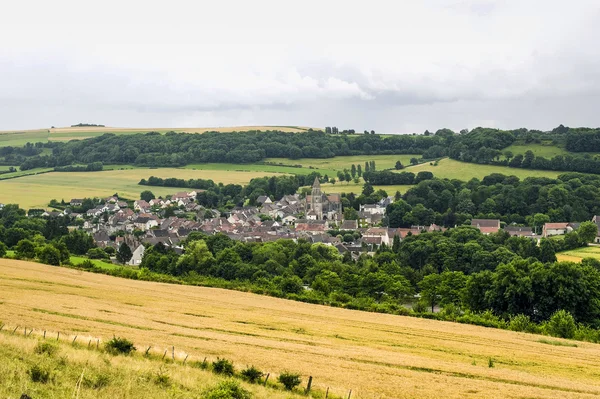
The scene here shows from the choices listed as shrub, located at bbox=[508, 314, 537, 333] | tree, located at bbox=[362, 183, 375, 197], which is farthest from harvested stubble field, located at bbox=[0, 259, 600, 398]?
tree, located at bbox=[362, 183, 375, 197]

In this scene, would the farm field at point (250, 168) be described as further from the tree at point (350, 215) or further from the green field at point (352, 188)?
the tree at point (350, 215)

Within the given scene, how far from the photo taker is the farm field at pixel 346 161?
520 feet

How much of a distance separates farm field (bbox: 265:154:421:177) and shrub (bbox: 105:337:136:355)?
13616 cm

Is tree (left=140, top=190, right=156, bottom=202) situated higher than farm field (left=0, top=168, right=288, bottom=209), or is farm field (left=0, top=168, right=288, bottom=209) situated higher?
farm field (left=0, top=168, right=288, bottom=209)

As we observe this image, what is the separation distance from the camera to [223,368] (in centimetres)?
1891

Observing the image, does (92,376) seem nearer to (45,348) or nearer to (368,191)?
(45,348)

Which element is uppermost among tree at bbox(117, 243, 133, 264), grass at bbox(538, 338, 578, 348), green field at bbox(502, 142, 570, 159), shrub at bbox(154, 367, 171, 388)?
green field at bbox(502, 142, 570, 159)

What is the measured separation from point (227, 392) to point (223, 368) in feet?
12.6

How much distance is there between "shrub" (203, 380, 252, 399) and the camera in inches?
590

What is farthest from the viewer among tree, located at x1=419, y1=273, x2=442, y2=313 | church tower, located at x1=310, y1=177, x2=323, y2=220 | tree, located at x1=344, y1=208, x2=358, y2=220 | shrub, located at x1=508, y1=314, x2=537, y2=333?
church tower, located at x1=310, y1=177, x2=323, y2=220

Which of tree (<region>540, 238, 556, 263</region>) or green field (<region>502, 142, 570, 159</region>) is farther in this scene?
green field (<region>502, 142, 570, 159</region>)

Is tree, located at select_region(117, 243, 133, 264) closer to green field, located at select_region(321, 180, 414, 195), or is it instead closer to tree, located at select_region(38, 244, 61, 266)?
tree, located at select_region(38, 244, 61, 266)

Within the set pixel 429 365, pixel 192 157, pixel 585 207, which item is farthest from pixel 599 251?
pixel 192 157

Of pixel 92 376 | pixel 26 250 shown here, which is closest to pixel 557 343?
pixel 92 376
